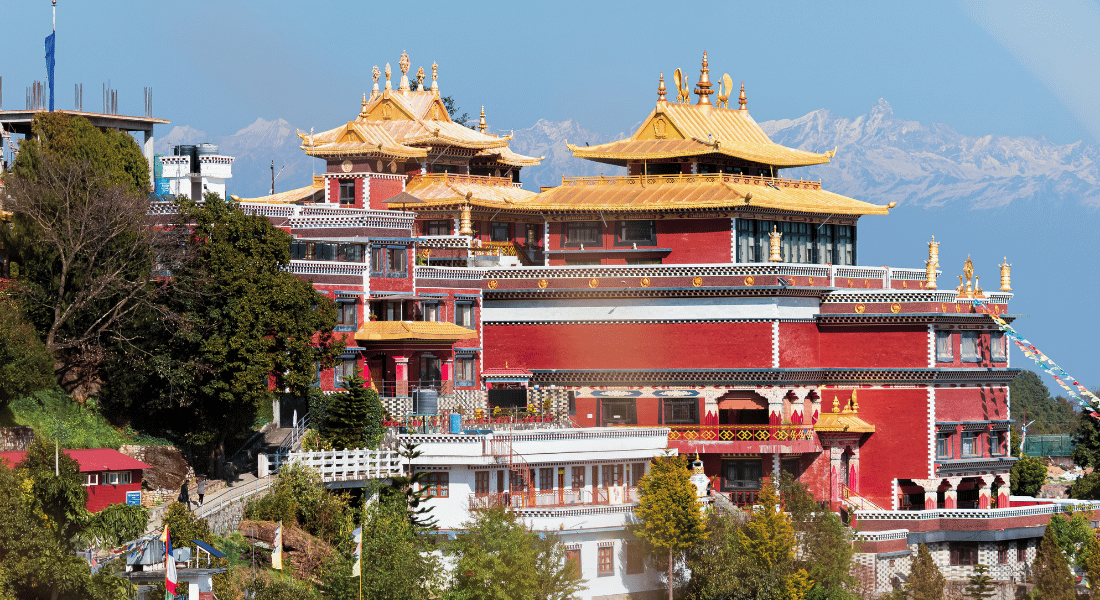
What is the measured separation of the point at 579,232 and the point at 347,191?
13060 mm

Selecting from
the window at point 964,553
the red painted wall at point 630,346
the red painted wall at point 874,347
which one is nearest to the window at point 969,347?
the red painted wall at point 874,347

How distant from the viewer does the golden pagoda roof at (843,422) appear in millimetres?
80438

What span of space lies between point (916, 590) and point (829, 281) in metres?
18.0

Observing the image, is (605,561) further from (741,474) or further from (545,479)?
(741,474)

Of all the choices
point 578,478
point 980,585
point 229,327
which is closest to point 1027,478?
point 980,585

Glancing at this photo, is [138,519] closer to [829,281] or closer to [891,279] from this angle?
[829,281]

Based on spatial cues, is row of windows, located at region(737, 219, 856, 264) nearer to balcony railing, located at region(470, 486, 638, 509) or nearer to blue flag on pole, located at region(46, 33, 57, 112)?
balcony railing, located at region(470, 486, 638, 509)

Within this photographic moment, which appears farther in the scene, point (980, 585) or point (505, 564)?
point (980, 585)

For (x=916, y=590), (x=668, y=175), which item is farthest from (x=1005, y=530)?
(x=668, y=175)

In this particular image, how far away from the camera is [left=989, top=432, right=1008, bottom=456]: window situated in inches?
3314

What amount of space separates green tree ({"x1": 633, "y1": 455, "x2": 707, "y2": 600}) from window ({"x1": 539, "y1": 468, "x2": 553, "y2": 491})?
3.87m

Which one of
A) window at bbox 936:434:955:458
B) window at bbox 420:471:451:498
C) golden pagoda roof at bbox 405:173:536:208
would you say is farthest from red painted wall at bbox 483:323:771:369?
window at bbox 420:471:451:498

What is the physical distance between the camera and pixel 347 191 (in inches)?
3770

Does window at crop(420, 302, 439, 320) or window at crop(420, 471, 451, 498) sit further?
window at crop(420, 302, 439, 320)
